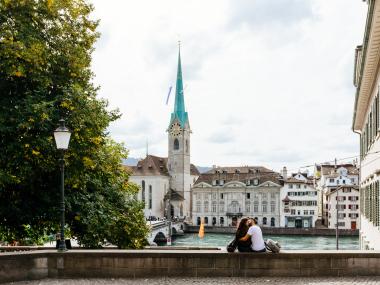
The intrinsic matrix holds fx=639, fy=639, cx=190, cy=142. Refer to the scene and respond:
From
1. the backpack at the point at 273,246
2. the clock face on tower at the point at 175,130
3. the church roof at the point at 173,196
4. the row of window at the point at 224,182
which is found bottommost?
the church roof at the point at 173,196

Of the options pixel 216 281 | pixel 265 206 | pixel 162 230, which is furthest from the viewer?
pixel 265 206

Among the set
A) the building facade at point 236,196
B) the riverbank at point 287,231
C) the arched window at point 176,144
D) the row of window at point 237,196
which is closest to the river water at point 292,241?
the riverbank at point 287,231

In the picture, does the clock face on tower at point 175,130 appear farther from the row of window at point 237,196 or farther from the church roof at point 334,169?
the church roof at point 334,169

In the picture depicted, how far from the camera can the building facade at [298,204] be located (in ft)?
435

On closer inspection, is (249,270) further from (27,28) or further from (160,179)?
(160,179)

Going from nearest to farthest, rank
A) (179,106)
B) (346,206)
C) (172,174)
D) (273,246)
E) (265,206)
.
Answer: (273,246), (346,206), (265,206), (172,174), (179,106)

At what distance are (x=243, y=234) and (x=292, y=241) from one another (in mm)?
101815

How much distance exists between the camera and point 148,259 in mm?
13312

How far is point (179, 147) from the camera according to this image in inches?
6545

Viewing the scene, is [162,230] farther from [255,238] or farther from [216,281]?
[216,281]

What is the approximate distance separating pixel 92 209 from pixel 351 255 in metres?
11.3

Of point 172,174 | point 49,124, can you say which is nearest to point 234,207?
point 172,174

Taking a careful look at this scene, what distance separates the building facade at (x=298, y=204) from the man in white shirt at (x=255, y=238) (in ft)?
399

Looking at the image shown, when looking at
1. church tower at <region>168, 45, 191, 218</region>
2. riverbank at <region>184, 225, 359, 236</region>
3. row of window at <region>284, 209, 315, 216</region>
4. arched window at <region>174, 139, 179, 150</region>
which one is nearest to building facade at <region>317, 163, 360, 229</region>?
row of window at <region>284, 209, 315, 216</region>
